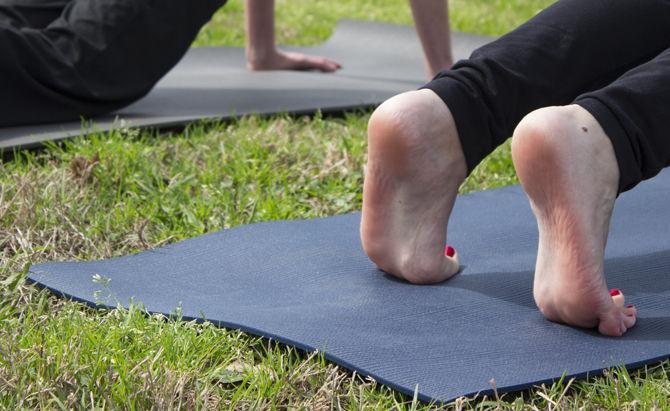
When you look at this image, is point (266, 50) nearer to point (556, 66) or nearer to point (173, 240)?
point (173, 240)

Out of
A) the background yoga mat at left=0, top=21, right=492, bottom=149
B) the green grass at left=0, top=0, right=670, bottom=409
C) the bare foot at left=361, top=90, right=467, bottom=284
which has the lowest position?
the background yoga mat at left=0, top=21, right=492, bottom=149

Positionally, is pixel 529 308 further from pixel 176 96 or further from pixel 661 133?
pixel 176 96

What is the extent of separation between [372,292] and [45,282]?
0.57 metres

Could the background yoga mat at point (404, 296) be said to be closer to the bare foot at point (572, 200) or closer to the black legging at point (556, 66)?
the bare foot at point (572, 200)

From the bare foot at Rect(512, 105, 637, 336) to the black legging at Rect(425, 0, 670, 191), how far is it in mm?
71

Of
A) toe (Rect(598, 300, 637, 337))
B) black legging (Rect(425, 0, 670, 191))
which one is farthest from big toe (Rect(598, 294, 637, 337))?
black legging (Rect(425, 0, 670, 191))

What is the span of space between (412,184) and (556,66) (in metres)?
0.32

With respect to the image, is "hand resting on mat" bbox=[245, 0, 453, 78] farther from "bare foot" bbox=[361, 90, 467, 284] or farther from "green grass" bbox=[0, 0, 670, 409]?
"bare foot" bbox=[361, 90, 467, 284]

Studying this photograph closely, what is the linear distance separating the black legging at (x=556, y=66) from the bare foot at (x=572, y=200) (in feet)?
0.23

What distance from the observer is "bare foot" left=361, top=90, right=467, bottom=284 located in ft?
5.83

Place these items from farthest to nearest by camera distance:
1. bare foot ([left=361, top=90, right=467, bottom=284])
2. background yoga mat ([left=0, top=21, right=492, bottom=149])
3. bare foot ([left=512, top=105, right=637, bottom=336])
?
background yoga mat ([left=0, top=21, right=492, bottom=149]) < bare foot ([left=361, top=90, right=467, bottom=284]) < bare foot ([left=512, top=105, right=637, bottom=336])

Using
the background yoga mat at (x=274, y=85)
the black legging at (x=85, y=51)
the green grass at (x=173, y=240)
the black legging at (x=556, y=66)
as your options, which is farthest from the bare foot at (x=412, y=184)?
the black legging at (x=85, y=51)

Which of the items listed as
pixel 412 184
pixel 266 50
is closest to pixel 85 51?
pixel 266 50

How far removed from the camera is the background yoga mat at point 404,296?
5.19 ft
